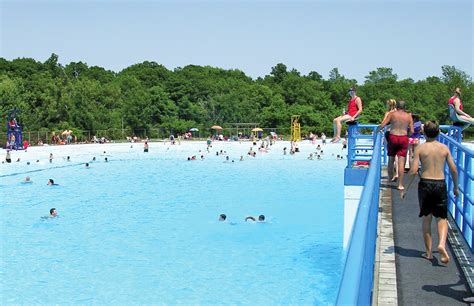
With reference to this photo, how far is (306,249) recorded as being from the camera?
15.4 meters

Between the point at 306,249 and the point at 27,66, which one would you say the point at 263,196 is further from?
the point at 27,66

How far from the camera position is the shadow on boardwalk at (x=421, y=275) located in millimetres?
4336

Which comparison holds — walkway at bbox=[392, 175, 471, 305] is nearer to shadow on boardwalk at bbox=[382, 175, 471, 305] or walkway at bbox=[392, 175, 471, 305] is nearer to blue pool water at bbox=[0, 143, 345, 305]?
shadow on boardwalk at bbox=[382, 175, 471, 305]

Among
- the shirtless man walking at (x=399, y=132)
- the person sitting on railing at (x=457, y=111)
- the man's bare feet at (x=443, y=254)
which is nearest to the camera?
the man's bare feet at (x=443, y=254)

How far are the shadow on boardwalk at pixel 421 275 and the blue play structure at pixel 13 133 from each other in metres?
40.7

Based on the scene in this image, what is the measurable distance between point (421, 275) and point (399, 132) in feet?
13.0

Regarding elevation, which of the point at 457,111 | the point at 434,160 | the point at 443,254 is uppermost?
the point at 457,111

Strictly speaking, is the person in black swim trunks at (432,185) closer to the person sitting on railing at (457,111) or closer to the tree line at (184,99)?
the person sitting on railing at (457,111)

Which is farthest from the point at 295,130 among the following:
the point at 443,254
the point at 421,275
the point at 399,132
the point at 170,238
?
the point at 421,275

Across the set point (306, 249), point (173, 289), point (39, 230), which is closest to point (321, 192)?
point (306, 249)

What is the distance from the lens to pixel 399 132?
848 cm

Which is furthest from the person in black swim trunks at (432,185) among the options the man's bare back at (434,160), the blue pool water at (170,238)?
the blue pool water at (170,238)

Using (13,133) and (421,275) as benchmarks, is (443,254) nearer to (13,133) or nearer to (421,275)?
(421,275)

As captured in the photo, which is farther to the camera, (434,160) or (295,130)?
(295,130)
